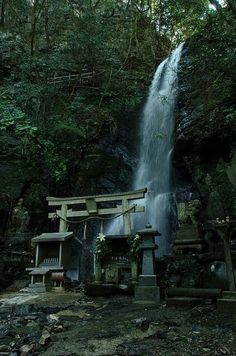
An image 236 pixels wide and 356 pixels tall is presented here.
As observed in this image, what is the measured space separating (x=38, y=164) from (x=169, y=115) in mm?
7863

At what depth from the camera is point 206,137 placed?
16.2 metres

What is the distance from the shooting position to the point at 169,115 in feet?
62.7

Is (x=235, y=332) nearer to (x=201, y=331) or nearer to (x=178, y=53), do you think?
(x=201, y=331)

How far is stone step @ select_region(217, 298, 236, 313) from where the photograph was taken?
6824 mm

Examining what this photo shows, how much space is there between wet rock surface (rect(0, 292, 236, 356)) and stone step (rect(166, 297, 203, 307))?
25 cm

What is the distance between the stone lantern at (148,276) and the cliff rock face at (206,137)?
16.0ft

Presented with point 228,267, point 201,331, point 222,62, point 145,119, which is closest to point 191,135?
point 145,119

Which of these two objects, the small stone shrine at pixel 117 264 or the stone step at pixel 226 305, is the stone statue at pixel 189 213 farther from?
the stone step at pixel 226 305

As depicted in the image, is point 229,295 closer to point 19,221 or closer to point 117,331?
point 117,331

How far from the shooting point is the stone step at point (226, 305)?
269 inches

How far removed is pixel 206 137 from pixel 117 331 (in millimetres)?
12325

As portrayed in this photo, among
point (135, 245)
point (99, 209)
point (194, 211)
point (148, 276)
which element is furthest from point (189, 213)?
point (148, 276)

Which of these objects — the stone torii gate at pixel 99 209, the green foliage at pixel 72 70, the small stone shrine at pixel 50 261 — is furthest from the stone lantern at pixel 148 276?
the green foliage at pixel 72 70

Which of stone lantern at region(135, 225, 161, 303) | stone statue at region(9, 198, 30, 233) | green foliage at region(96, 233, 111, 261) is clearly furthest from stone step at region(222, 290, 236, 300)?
stone statue at region(9, 198, 30, 233)
